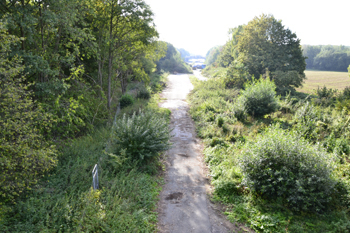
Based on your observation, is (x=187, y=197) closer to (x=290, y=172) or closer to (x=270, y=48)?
(x=290, y=172)

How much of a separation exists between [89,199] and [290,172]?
17.7ft

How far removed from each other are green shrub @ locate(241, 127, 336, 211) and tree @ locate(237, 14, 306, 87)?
19.6 m

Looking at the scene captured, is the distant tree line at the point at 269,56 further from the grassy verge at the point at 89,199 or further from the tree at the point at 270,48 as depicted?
the grassy verge at the point at 89,199

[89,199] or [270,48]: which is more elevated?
[270,48]

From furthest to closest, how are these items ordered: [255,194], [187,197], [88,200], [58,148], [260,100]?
1. [260,100]
2. [58,148]
3. [187,197]
4. [255,194]
5. [88,200]

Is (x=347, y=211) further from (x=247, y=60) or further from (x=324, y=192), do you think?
(x=247, y=60)

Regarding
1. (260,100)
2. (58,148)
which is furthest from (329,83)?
(58,148)

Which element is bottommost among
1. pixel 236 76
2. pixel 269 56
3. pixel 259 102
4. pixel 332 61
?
pixel 259 102

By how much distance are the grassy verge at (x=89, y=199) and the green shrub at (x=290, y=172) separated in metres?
3.28

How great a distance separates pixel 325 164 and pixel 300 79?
20.2 metres

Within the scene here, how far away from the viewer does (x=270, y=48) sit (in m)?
24.1

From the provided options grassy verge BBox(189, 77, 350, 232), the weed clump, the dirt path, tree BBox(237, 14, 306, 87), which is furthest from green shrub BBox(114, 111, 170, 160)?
tree BBox(237, 14, 306, 87)

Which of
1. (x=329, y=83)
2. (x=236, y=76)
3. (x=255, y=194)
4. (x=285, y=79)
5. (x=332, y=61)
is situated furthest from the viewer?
(x=332, y=61)

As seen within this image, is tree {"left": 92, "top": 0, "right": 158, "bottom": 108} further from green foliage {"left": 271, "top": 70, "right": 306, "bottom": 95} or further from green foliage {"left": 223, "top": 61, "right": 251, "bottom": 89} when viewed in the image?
green foliage {"left": 271, "top": 70, "right": 306, "bottom": 95}
